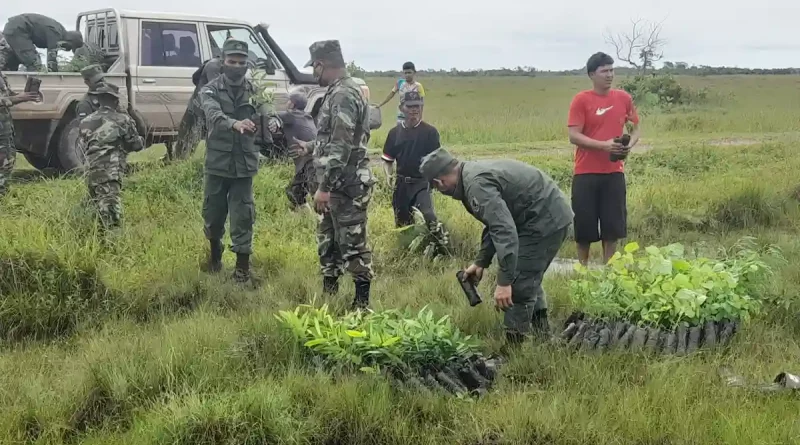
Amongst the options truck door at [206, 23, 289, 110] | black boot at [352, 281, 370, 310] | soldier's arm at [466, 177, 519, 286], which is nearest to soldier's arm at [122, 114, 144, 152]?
black boot at [352, 281, 370, 310]

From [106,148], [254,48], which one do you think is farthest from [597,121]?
[254,48]

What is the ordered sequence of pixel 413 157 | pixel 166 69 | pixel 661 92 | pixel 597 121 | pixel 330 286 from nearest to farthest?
pixel 330 286 < pixel 597 121 < pixel 413 157 < pixel 166 69 < pixel 661 92

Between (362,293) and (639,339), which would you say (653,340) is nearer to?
(639,339)

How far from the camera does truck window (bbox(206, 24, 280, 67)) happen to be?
10141 millimetres

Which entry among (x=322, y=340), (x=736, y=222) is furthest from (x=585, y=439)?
(x=736, y=222)

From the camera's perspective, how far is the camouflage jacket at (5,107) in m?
7.50

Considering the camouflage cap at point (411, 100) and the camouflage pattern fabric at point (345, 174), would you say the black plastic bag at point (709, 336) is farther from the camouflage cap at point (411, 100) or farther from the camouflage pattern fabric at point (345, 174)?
the camouflage cap at point (411, 100)

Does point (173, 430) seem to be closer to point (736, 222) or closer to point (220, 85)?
point (220, 85)

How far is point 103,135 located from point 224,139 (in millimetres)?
1329

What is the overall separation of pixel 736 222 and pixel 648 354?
516 cm

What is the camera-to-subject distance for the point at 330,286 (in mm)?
5633

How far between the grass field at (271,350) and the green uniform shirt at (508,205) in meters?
0.65

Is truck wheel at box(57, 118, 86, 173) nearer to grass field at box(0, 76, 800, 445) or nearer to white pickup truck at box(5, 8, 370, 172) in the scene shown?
white pickup truck at box(5, 8, 370, 172)

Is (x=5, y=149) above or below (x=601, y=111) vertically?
below
